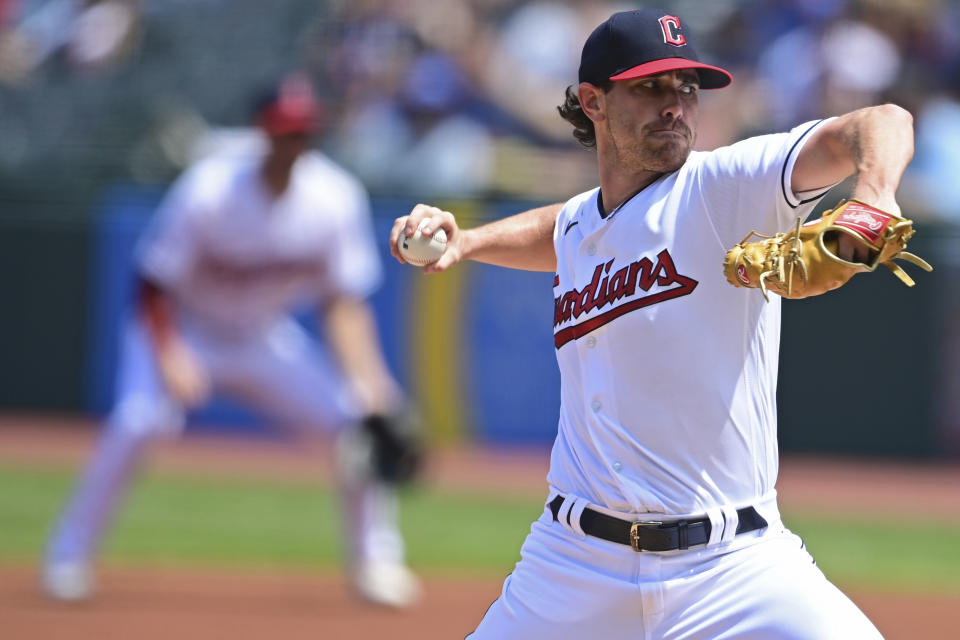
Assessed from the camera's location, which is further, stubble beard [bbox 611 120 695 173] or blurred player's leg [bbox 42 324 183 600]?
blurred player's leg [bbox 42 324 183 600]

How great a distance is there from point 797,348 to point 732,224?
8.28m

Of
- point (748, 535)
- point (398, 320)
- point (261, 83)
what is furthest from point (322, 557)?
point (261, 83)

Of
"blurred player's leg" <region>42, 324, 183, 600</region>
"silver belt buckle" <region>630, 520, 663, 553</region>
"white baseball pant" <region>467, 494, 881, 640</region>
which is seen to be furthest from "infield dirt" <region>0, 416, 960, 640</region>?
"silver belt buckle" <region>630, 520, 663, 553</region>

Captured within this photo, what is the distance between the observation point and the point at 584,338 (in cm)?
301

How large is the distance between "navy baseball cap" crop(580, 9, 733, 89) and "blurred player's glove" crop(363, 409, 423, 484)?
3.59 metres

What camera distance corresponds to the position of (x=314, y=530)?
8.25 m

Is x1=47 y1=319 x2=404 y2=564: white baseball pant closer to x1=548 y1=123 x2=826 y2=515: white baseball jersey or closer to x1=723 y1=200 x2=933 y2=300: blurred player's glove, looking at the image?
x1=548 y1=123 x2=826 y2=515: white baseball jersey

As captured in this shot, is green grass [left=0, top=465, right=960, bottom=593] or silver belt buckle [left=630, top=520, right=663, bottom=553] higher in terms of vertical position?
silver belt buckle [left=630, top=520, right=663, bottom=553]

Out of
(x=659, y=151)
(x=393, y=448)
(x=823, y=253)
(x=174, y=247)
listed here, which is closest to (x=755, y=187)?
(x=659, y=151)

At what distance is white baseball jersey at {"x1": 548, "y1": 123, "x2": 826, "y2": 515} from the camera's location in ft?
9.32

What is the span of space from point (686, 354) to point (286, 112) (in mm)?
3905

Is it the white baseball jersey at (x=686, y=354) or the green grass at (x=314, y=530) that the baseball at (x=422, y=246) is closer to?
the white baseball jersey at (x=686, y=354)

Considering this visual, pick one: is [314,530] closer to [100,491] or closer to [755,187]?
[100,491]

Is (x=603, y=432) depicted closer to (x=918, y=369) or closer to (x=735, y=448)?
(x=735, y=448)
